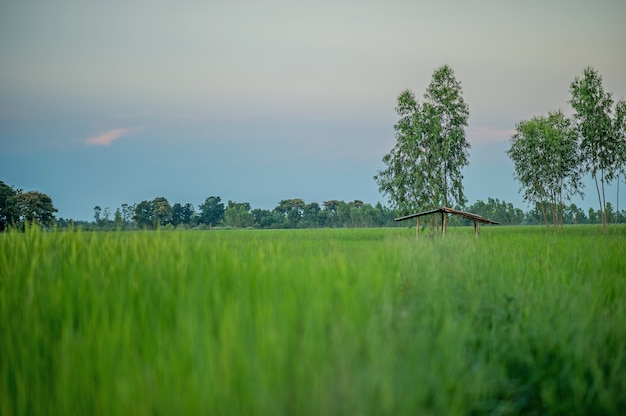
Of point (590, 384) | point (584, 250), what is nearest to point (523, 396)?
point (590, 384)

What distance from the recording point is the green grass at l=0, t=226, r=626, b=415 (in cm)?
280

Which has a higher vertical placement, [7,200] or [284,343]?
[7,200]

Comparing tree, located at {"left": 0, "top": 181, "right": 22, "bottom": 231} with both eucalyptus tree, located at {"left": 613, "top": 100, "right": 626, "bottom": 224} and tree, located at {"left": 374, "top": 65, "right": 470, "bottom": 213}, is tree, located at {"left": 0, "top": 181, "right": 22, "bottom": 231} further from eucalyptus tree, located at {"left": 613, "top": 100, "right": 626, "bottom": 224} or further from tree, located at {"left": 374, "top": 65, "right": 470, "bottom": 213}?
eucalyptus tree, located at {"left": 613, "top": 100, "right": 626, "bottom": 224}

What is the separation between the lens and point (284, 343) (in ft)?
10.6

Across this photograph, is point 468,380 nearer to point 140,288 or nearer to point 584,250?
point 140,288

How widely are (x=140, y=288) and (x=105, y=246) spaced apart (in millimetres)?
3181

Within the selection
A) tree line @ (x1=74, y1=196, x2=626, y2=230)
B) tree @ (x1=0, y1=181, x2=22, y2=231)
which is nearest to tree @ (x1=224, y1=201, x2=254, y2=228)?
tree line @ (x1=74, y1=196, x2=626, y2=230)

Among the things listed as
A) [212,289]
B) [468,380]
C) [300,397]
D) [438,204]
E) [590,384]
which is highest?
[438,204]

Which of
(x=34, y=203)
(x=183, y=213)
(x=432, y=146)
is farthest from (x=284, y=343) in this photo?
(x=183, y=213)

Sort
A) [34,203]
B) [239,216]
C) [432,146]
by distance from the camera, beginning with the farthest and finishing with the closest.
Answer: [239,216] → [34,203] → [432,146]

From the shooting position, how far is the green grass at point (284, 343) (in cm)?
280

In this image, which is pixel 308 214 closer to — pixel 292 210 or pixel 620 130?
pixel 292 210

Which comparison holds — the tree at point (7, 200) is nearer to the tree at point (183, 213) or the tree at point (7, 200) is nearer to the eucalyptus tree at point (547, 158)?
the tree at point (183, 213)

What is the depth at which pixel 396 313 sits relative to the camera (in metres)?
4.77
